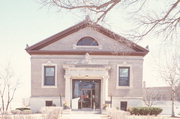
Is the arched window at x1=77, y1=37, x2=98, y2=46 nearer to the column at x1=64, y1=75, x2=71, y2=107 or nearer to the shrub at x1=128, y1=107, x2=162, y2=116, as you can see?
the column at x1=64, y1=75, x2=71, y2=107

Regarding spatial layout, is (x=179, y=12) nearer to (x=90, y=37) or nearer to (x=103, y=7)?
(x=103, y=7)

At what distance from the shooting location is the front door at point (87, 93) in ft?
105

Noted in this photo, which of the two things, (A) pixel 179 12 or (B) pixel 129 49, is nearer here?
(A) pixel 179 12

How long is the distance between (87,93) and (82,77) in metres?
1.98

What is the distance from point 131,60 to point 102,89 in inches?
177

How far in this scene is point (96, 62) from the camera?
3172 cm

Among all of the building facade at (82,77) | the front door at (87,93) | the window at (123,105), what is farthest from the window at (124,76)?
the front door at (87,93)

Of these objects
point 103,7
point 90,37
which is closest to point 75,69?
point 90,37

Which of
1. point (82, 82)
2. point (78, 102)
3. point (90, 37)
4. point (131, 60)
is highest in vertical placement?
point (90, 37)

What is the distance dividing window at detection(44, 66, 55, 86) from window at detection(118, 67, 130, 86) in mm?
7025

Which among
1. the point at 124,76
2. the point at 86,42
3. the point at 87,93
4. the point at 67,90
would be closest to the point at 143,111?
the point at 124,76

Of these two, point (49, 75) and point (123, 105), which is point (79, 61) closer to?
point (49, 75)

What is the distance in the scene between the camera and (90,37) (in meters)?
32.5

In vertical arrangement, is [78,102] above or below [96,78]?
below
